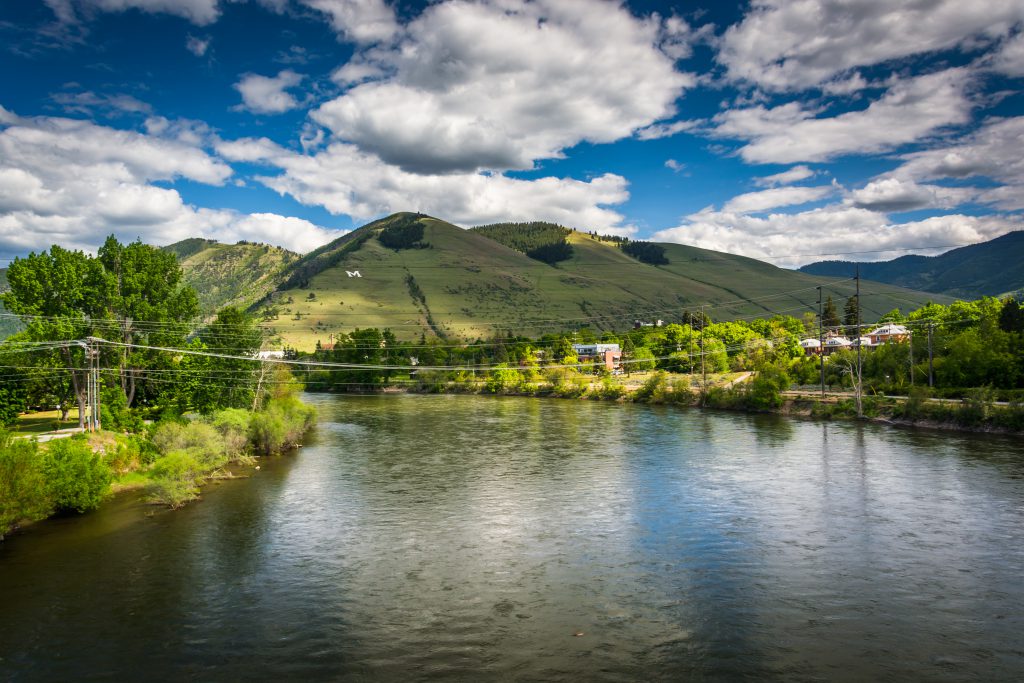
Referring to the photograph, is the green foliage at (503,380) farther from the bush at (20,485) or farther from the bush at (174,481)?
the bush at (20,485)

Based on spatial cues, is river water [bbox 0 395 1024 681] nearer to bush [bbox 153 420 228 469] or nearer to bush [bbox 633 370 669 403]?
bush [bbox 153 420 228 469]

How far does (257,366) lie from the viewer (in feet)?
189

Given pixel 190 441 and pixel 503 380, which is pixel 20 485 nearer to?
pixel 190 441

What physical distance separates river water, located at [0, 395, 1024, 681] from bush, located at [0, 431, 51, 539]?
1.25 metres

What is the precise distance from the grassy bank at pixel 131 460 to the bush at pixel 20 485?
0.10ft

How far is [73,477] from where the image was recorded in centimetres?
3058

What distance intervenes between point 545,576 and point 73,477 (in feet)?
80.5

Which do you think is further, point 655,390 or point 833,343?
point 833,343

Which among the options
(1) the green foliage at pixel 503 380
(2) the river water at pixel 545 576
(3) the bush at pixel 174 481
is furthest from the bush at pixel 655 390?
(3) the bush at pixel 174 481

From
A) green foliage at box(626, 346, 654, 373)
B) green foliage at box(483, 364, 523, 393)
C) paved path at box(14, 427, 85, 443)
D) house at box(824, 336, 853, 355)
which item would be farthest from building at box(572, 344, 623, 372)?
paved path at box(14, 427, 85, 443)

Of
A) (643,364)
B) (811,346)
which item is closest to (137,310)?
(643,364)

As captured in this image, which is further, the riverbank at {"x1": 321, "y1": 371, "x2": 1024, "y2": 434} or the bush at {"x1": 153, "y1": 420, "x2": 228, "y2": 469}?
the riverbank at {"x1": 321, "y1": 371, "x2": 1024, "y2": 434}

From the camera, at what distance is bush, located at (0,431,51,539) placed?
25828 mm

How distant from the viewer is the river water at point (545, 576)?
1698cm
